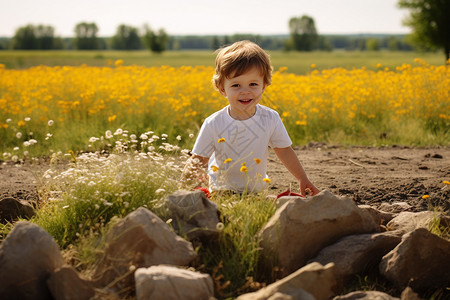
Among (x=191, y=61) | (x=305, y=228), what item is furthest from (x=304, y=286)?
(x=191, y=61)

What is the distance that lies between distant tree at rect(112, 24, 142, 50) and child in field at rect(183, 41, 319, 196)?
419ft

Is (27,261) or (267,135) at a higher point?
(267,135)

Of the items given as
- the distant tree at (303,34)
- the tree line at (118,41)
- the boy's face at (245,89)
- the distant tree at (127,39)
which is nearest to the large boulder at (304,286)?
the boy's face at (245,89)

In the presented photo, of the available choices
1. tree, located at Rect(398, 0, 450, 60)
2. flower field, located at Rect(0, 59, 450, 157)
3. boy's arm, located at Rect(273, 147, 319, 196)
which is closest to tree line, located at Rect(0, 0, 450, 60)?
tree, located at Rect(398, 0, 450, 60)

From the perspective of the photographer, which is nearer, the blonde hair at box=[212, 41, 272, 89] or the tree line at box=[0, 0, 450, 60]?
the blonde hair at box=[212, 41, 272, 89]

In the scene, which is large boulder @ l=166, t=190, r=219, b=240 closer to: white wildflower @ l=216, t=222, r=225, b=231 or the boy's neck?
white wildflower @ l=216, t=222, r=225, b=231

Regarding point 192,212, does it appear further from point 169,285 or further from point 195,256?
point 169,285

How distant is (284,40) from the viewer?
4801 inches

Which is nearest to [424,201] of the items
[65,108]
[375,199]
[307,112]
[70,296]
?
[375,199]

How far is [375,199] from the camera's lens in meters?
4.17

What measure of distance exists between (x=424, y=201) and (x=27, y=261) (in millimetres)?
3033

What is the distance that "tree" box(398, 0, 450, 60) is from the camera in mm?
29141

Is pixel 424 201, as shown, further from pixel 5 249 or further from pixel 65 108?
pixel 65 108

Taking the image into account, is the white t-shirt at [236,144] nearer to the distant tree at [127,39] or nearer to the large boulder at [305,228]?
the large boulder at [305,228]
